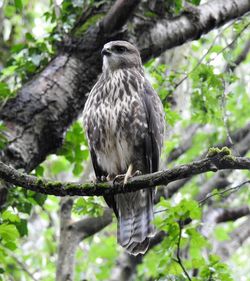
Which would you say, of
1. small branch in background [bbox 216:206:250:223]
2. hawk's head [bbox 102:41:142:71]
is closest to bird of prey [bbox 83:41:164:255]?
hawk's head [bbox 102:41:142:71]

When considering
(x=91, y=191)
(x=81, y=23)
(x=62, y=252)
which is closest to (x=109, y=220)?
(x=62, y=252)

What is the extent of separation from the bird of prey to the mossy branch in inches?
43.5

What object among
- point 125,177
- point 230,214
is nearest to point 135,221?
point 125,177

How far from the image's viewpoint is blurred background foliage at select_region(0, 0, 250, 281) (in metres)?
4.46

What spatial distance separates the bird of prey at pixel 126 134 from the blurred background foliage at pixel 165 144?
20cm

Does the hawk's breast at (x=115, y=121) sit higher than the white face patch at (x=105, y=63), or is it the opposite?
the white face patch at (x=105, y=63)

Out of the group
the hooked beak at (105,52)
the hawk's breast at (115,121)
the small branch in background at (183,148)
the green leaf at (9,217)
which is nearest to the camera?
the green leaf at (9,217)

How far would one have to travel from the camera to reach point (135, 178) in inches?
146

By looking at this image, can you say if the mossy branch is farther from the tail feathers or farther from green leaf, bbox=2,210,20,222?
the tail feathers

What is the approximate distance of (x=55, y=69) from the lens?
5281mm

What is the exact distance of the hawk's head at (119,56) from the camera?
5.29 metres

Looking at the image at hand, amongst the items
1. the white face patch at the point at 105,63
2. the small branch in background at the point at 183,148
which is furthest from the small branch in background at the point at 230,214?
the white face patch at the point at 105,63

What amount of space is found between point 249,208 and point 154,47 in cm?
265

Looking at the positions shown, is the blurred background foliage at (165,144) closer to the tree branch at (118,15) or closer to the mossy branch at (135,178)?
the tree branch at (118,15)
